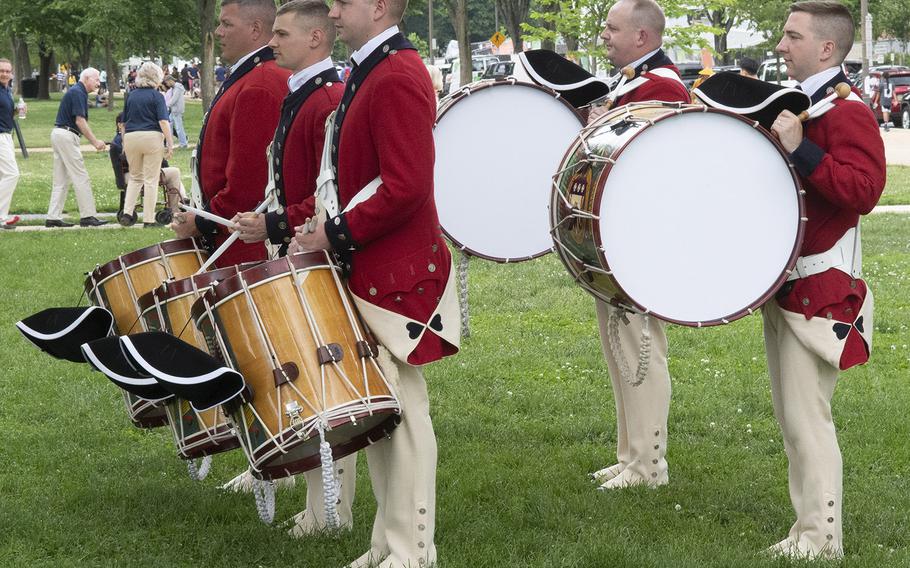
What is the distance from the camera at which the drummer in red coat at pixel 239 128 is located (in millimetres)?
5160

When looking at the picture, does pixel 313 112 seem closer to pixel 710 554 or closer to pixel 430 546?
pixel 430 546

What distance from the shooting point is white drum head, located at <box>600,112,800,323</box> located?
174 inches

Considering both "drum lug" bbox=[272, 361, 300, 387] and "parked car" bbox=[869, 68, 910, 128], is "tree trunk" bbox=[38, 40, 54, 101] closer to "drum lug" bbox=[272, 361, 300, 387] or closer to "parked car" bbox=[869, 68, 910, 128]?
"parked car" bbox=[869, 68, 910, 128]

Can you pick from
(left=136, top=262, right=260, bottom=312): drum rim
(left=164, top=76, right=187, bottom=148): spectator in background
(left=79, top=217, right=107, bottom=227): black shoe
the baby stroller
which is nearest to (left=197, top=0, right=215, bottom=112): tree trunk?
(left=164, top=76, right=187, bottom=148): spectator in background

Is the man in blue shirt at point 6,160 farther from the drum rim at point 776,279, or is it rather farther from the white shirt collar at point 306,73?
the drum rim at point 776,279

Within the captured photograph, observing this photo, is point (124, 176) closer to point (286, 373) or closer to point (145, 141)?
point (145, 141)

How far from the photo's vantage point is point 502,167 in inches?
224

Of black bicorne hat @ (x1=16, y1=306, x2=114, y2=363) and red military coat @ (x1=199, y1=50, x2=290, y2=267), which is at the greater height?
red military coat @ (x1=199, y1=50, x2=290, y2=267)

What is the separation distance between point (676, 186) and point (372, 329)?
125 cm

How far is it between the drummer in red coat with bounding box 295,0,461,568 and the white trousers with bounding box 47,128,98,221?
11.6 metres

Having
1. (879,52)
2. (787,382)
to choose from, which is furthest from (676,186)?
(879,52)

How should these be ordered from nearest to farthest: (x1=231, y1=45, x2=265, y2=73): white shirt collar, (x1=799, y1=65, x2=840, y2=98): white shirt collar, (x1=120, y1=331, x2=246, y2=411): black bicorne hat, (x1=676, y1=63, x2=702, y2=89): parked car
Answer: (x1=120, y1=331, x2=246, y2=411): black bicorne hat, (x1=799, y1=65, x2=840, y2=98): white shirt collar, (x1=231, y1=45, x2=265, y2=73): white shirt collar, (x1=676, y1=63, x2=702, y2=89): parked car

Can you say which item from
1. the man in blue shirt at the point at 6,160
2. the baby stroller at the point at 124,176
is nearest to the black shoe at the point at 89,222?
the baby stroller at the point at 124,176

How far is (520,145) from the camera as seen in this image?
18.6 feet
